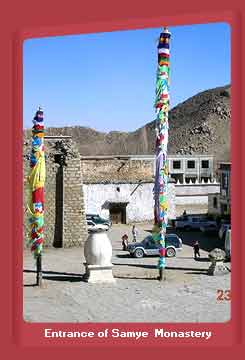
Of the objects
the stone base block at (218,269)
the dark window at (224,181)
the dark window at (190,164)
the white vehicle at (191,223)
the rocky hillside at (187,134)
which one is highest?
the rocky hillside at (187,134)

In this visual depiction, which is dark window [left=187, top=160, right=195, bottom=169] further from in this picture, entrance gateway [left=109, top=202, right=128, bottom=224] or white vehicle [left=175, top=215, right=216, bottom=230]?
white vehicle [left=175, top=215, right=216, bottom=230]

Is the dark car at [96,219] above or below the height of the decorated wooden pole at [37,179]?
below

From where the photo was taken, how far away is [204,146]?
97625mm

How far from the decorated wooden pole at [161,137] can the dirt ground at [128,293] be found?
4.25 feet

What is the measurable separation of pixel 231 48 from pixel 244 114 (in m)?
1.07

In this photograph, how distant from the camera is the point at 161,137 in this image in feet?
48.9

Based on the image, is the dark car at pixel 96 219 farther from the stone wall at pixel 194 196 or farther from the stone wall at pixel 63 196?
the stone wall at pixel 194 196

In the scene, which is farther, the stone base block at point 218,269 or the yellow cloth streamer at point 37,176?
the stone base block at point 218,269

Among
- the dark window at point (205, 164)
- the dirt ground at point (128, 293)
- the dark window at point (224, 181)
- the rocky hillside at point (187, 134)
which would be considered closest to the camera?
the dirt ground at point (128, 293)

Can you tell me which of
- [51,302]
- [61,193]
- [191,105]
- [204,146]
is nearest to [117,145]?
[204,146]

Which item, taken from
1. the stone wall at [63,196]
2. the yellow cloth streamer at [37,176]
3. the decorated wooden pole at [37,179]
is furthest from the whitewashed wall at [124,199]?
the yellow cloth streamer at [37,176]

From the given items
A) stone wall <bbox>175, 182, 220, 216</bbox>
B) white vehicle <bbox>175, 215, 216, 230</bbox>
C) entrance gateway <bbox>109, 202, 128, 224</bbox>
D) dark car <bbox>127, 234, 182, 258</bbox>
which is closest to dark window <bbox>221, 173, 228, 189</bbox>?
white vehicle <bbox>175, 215, 216, 230</bbox>

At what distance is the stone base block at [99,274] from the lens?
15633 mm

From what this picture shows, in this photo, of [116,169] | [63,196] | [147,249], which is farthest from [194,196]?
[147,249]
